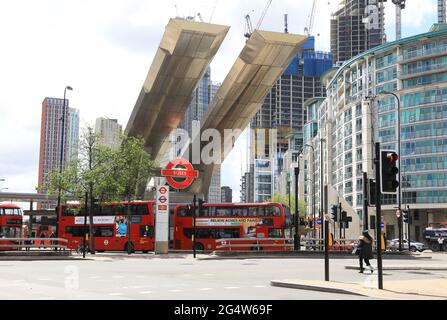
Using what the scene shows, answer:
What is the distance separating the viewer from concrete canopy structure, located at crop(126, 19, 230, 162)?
48.0 meters

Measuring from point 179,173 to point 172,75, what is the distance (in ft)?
30.5

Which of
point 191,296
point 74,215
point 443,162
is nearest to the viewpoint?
point 191,296

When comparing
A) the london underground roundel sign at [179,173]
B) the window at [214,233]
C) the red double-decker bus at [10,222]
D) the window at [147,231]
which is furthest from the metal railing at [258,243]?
the red double-decker bus at [10,222]

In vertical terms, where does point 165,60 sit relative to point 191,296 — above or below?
above

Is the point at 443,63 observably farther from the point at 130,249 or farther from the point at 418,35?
the point at 130,249

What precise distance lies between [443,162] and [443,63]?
44.9ft

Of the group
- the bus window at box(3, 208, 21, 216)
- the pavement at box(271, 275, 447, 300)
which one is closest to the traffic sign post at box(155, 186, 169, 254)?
the bus window at box(3, 208, 21, 216)

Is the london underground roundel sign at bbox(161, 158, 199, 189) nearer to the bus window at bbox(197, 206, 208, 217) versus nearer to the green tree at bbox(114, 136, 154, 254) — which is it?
the green tree at bbox(114, 136, 154, 254)

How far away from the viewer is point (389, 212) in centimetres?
8388

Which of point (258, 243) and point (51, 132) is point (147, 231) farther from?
point (51, 132)

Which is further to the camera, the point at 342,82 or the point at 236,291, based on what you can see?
the point at 342,82

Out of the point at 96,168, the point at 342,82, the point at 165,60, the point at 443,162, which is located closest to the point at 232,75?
the point at 165,60

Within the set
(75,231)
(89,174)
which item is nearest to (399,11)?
(75,231)

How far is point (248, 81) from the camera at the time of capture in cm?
5266
